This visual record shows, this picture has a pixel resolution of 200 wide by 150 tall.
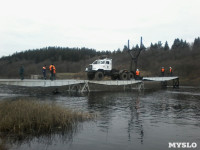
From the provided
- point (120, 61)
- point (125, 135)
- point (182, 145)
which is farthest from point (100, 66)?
point (120, 61)

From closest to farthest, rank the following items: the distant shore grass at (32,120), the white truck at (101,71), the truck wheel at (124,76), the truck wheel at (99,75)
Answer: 1. the distant shore grass at (32,120)
2. the truck wheel at (99,75)
3. the white truck at (101,71)
4. the truck wheel at (124,76)

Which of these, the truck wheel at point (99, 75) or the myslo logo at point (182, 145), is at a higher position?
the truck wheel at point (99, 75)

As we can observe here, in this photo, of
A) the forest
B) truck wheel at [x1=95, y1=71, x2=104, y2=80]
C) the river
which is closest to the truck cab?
truck wheel at [x1=95, y1=71, x2=104, y2=80]

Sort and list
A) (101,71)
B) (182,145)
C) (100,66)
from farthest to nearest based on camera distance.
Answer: (100,66) → (101,71) → (182,145)

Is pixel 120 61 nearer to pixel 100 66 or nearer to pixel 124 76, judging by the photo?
pixel 124 76

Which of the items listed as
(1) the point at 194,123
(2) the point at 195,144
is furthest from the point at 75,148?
(1) the point at 194,123

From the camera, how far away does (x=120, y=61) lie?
316 feet

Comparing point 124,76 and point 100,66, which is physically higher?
point 100,66

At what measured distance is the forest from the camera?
6680cm

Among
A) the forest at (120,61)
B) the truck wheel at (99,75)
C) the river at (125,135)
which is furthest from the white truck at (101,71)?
the forest at (120,61)

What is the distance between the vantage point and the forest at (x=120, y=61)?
2630 inches

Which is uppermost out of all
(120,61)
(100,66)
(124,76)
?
(120,61)

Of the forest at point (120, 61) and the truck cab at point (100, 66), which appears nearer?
the truck cab at point (100, 66)

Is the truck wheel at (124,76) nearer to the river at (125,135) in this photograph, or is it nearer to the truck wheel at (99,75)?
the truck wheel at (99,75)
